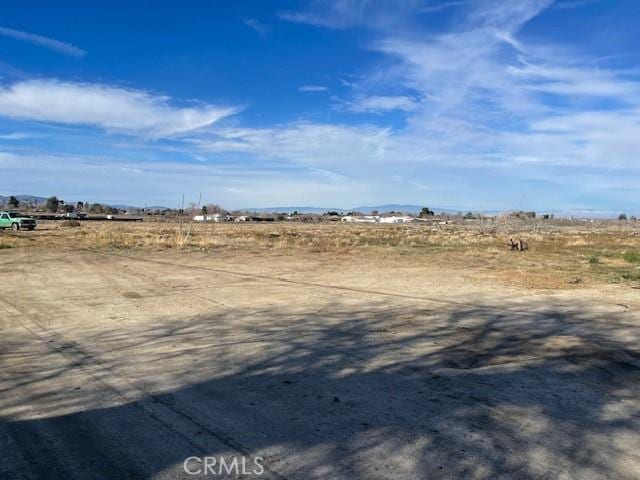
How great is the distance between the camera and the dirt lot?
4219 mm

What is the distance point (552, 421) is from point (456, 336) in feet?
12.0

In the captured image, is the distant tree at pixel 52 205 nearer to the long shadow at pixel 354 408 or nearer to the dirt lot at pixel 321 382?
the dirt lot at pixel 321 382

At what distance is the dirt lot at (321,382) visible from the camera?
13.8 ft

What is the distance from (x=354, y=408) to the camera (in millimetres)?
5289

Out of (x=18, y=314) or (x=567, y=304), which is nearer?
(x=18, y=314)

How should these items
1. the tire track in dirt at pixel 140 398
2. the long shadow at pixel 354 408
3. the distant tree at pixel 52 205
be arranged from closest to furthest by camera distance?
the long shadow at pixel 354 408 < the tire track in dirt at pixel 140 398 < the distant tree at pixel 52 205

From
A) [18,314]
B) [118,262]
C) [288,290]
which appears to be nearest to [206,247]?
[118,262]

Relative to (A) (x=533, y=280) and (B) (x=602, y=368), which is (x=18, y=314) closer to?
(B) (x=602, y=368)

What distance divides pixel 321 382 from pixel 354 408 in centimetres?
90

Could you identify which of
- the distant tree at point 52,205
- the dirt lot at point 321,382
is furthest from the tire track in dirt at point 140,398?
the distant tree at point 52,205

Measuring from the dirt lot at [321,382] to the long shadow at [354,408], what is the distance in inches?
0.9

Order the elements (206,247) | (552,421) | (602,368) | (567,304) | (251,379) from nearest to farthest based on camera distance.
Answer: (552,421)
(251,379)
(602,368)
(567,304)
(206,247)

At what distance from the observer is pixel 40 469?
3953 mm

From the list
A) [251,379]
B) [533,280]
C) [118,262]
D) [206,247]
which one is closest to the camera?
[251,379]
